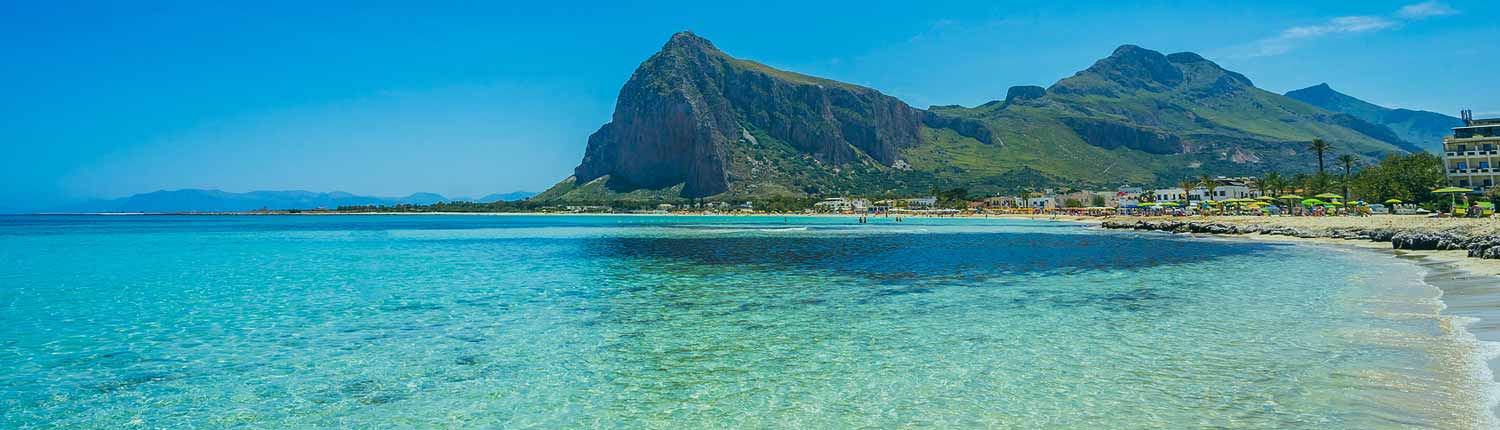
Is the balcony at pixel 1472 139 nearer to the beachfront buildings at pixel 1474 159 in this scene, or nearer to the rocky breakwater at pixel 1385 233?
the beachfront buildings at pixel 1474 159

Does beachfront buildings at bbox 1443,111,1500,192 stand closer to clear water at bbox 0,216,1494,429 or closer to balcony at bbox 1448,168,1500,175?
balcony at bbox 1448,168,1500,175

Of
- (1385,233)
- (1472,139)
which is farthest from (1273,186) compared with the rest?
(1385,233)

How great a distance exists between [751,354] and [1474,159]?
11778 centimetres

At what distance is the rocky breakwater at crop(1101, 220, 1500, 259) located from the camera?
3181 cm

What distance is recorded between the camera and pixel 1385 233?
4622cm

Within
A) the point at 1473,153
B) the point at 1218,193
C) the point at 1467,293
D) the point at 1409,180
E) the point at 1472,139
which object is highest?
the point at 1472,139

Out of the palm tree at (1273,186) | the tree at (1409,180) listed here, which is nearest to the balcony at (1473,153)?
the tree at (1409,180)

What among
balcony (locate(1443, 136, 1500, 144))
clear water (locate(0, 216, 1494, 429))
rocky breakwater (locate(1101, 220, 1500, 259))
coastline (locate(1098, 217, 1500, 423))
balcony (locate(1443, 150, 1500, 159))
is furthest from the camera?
balcony (locate(1443, 136, 1500, 144))

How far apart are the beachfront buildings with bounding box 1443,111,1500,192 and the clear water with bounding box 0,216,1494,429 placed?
9225cm

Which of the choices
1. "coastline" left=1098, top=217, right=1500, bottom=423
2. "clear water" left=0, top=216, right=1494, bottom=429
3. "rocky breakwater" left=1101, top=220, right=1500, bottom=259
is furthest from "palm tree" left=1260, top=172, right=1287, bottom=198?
"clear water" left=0, top=216, right=1494, bottom=429

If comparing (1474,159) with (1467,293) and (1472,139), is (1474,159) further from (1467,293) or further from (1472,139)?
(1467,293)

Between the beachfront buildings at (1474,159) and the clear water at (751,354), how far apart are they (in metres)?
92.2

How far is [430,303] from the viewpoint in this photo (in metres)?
21.6

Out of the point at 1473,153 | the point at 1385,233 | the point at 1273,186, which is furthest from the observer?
the point at 1273,186
